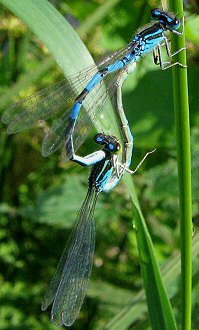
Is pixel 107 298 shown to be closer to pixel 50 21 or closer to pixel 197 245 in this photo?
pixel 197 245

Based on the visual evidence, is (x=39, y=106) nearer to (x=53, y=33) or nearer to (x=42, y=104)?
(x=42, y=104)

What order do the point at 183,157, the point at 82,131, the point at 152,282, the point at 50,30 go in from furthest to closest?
the point at 82,131 → the point at 50,30 → the point at 152,282 → the point at 183,157

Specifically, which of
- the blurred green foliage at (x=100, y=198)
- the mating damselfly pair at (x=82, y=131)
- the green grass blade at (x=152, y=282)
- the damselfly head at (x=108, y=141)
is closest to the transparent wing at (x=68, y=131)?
the mating damselfly pair at (x=82, y=131)

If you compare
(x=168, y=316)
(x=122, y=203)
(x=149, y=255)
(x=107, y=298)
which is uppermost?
(x=149, y=255)

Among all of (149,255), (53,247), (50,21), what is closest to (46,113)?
(50,21)

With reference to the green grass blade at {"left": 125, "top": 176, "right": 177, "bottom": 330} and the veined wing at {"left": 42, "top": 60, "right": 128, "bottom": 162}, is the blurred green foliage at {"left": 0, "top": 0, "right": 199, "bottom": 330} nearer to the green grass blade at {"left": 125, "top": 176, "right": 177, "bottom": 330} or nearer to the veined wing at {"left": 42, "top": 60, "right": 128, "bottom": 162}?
the veined wing at {"left": 42, "top": 60, "right": 128, "bottom": 162}

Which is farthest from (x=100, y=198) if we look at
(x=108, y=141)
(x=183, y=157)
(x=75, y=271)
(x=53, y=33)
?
(x=183, y=157)

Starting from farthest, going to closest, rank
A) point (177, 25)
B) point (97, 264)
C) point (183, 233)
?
point (97, 264), point (183, 233), point (177, 25)

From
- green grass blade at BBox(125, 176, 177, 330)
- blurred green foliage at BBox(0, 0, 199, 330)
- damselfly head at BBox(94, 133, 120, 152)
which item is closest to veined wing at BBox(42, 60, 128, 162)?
damselfly head at BBox(94, 133, 120, 152)
